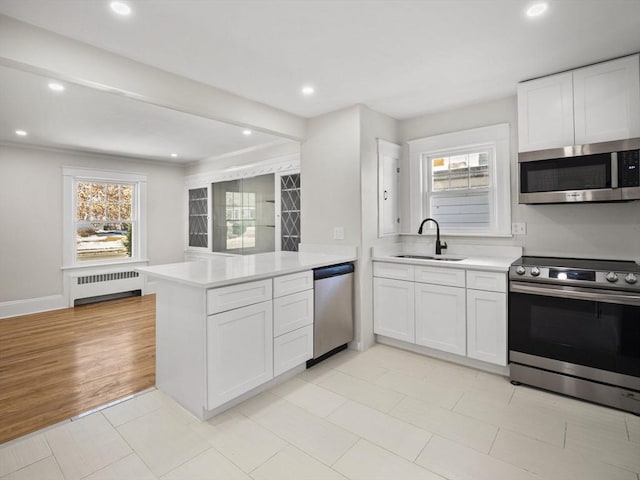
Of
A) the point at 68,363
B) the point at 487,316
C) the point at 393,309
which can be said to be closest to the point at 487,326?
the point at 487,316

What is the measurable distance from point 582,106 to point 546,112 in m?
0.23

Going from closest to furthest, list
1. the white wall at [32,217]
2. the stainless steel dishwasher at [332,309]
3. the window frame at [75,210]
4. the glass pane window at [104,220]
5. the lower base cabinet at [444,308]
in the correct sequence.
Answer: the lower base cabinet at [444,308] < the stainless steel dishwasher at [332,309] < the white wall at [32,217] < the window frame at [75,210] < the glass pane window at [104,220]

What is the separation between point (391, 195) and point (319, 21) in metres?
→ 2.06

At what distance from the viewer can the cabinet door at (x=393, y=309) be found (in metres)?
3.20

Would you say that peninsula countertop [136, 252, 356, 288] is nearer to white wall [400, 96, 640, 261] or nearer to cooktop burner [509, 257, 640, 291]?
cooktop burner [509, 257, 640, 291]

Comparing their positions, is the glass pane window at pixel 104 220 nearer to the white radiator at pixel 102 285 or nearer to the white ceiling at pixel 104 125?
the white radiator at pixel 102 285

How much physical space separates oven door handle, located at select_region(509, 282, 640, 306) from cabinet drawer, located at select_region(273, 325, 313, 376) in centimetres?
168

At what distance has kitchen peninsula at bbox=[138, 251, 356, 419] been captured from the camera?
2.13 meters

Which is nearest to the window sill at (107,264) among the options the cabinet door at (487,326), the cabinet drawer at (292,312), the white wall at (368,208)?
the cabinet drawer at (292,312)

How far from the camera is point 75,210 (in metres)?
5.25

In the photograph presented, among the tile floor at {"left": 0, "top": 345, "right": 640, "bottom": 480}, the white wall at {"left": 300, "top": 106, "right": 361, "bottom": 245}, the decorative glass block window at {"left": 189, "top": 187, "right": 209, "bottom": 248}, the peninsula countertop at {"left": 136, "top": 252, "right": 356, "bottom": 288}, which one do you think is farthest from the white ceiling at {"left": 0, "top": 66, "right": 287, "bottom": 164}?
the tile floor at {"left": 0, "top": 345, "right": 640, "bottom": 480}

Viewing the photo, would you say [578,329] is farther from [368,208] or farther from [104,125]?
[104,125]

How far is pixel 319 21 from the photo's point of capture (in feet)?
6.51

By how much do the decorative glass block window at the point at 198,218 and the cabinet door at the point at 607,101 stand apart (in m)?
5.40
